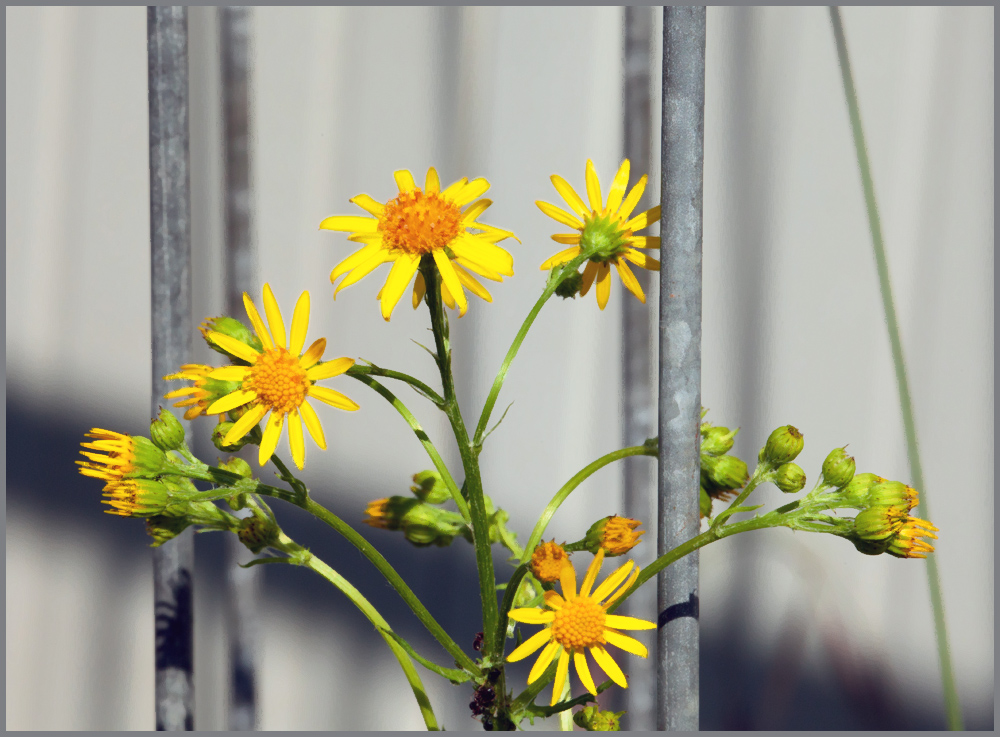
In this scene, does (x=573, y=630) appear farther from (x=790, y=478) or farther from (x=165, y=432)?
(x=165, y=432)

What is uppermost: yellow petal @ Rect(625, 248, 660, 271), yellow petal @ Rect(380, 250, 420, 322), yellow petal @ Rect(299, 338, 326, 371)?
yellow petal @ Rect(625, 248, 660, 271)

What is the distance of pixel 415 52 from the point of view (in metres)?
0.73

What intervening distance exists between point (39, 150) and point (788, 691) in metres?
0.96

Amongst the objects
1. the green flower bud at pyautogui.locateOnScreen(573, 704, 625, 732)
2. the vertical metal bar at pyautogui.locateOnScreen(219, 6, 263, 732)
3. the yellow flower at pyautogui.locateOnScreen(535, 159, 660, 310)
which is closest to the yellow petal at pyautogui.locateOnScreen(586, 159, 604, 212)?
the yellow flower at pyautogui.locateOnScreen(535, 159, 660, 310)

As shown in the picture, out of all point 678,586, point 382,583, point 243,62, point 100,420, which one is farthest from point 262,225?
point 678,586

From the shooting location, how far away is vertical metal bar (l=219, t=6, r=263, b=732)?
0.74 metres

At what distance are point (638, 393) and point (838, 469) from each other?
1.08ft

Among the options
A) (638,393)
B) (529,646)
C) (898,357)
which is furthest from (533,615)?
(898,357)

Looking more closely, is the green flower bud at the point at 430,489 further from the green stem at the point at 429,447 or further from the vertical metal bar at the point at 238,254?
the vertical metal bar at the point at 238,254

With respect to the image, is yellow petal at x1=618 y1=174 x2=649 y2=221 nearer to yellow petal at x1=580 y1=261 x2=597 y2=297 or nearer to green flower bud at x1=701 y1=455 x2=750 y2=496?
yellow petal at x1=580 y1=261 x2=597 y2=297


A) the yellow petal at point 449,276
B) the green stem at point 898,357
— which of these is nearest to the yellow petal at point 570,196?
the yellow petal at point 449,276

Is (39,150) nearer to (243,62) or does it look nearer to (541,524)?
(243,62)

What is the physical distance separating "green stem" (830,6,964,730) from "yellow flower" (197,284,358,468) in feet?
1.81

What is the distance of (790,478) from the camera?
16.5 inches
